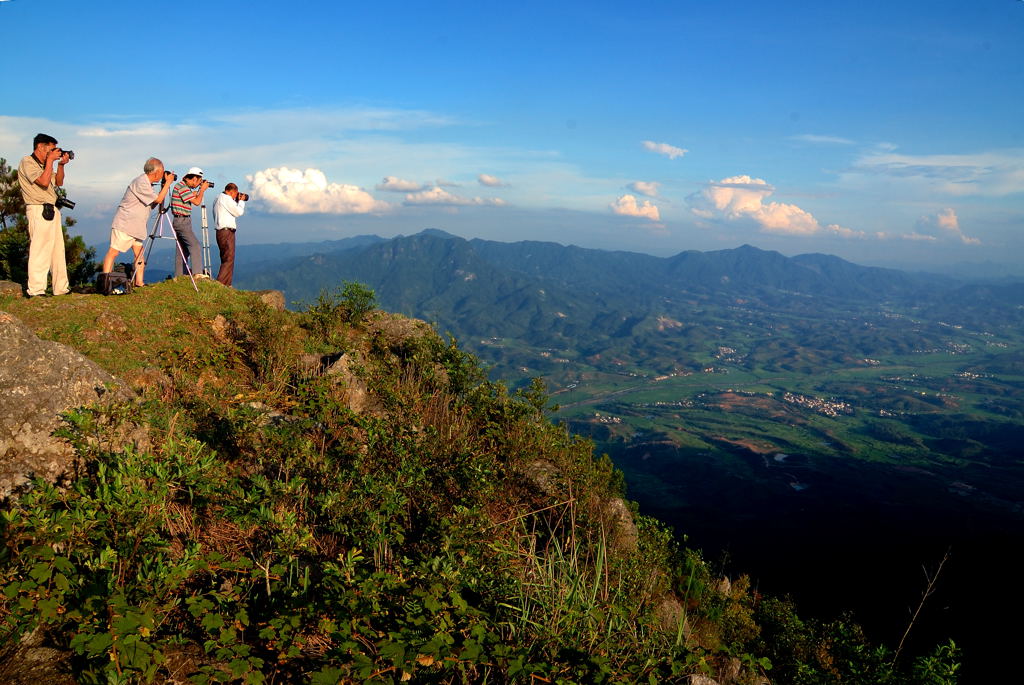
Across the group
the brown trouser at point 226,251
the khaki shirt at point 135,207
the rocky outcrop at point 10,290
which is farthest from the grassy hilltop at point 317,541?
the brown trouser at point 226,251

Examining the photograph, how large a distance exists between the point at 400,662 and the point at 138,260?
12.1 meters

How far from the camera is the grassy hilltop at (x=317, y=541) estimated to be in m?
3.58

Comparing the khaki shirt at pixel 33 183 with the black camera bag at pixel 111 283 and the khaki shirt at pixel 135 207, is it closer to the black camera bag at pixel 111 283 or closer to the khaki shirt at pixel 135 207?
the khaki shirt at pixel 135 207

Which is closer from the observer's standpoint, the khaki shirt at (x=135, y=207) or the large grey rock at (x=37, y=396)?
the large grey rock at (x=37, y=396)

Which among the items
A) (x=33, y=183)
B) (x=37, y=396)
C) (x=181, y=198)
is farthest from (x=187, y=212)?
(x=37, y=396)

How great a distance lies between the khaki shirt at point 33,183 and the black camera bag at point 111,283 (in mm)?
1684

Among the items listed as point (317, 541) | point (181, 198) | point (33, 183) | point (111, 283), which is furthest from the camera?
point (181, 198)

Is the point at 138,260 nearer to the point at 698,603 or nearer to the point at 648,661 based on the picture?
the point at 648,661

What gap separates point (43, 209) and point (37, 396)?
260 inches

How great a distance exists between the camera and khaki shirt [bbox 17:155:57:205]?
9.62m

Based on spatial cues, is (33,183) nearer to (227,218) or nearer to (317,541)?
(227,218)

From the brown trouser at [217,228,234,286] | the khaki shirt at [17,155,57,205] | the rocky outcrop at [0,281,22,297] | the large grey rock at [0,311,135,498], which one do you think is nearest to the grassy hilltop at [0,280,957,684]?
the large grey rock at [0,311,135,498]

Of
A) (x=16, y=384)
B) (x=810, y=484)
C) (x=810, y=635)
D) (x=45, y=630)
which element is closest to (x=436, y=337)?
(x=16, y=384)

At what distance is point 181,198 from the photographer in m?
13.2
